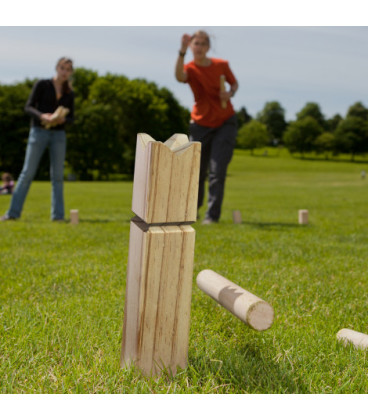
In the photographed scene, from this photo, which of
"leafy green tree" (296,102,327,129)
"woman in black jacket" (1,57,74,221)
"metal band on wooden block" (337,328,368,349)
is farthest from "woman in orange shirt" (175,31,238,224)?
"leafy green tree" (296,102,327,129)

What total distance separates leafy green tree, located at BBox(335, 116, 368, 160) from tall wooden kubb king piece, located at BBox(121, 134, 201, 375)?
94.3 m

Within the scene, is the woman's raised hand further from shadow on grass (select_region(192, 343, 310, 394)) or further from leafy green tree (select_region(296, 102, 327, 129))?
leafy green tree (select_region(296, 102, 327, 129))

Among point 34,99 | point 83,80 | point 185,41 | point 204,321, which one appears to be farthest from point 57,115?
point 83,80

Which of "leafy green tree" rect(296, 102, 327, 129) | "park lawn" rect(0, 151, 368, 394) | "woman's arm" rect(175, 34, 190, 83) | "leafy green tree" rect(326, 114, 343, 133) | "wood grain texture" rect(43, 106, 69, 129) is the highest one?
"leafy green tree" rect(296, 102, 327, 129)

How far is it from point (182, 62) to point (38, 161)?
3047mm

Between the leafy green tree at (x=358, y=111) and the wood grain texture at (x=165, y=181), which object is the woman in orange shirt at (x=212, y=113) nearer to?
the wood grain texture at (x=165, y=181)

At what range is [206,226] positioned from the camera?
23.4ft

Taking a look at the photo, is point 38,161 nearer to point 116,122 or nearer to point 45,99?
point 45,99

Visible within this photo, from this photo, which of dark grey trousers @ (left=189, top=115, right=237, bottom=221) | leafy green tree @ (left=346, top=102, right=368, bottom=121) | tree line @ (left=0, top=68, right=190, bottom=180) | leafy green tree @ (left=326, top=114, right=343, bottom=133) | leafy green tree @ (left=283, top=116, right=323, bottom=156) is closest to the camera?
dark grey trousers @ (left=189, top=115, right=237, bottom=221)

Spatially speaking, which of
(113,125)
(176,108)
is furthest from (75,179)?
(176,108)

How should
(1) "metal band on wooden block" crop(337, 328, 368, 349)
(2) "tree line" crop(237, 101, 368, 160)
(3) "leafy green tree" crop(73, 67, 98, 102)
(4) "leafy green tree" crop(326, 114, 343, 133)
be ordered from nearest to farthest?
(1) "metal band on wooden block" crop(337, 328, 368, 349), (3) "leafy green tree" crop(73, 67, 98, 102), (2) "tree line" crop(237, 101, 368, 160), (4) "leafy green tree" crop(326, 114, 343, 133)

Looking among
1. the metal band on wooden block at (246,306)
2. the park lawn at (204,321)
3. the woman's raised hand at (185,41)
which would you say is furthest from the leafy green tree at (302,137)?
the metal band on wooden block at (246,306)

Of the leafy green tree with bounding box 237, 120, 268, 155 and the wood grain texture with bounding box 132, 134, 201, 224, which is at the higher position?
the leafy green tree with bounding box 237, 120, 268, 155

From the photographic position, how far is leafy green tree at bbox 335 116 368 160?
299 ft
